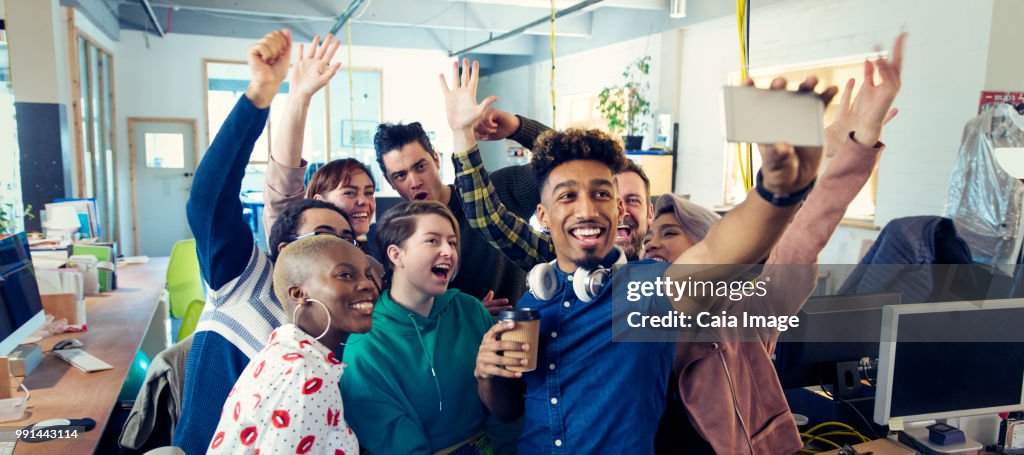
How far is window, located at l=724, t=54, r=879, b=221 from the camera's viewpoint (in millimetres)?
771

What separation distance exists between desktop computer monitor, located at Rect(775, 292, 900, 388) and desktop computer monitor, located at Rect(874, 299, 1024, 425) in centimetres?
20

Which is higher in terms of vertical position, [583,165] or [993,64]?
[993,64]

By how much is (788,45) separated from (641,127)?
2310 millimetres

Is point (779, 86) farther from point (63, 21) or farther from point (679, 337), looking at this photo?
point (63, 21)

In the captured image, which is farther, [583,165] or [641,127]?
[641,127]

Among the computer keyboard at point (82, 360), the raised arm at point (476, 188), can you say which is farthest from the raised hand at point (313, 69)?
the computer keyboard at point (82, 360)

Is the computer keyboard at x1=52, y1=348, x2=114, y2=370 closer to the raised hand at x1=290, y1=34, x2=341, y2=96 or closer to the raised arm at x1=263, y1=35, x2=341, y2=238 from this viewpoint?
the raised arm at x1=263, y1=35, x2=341, y2=238

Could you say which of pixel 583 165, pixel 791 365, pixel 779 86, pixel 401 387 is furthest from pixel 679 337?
pixel 791 365

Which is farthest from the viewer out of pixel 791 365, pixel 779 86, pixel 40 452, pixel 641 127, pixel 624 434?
pixel 641 127

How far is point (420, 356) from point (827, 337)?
1.30 metres

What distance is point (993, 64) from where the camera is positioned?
164 inches

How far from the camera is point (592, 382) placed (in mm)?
1271

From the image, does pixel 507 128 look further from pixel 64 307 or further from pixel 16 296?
pixel 64 307

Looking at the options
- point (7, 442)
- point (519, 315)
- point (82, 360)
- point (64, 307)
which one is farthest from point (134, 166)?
point (519, 315)
